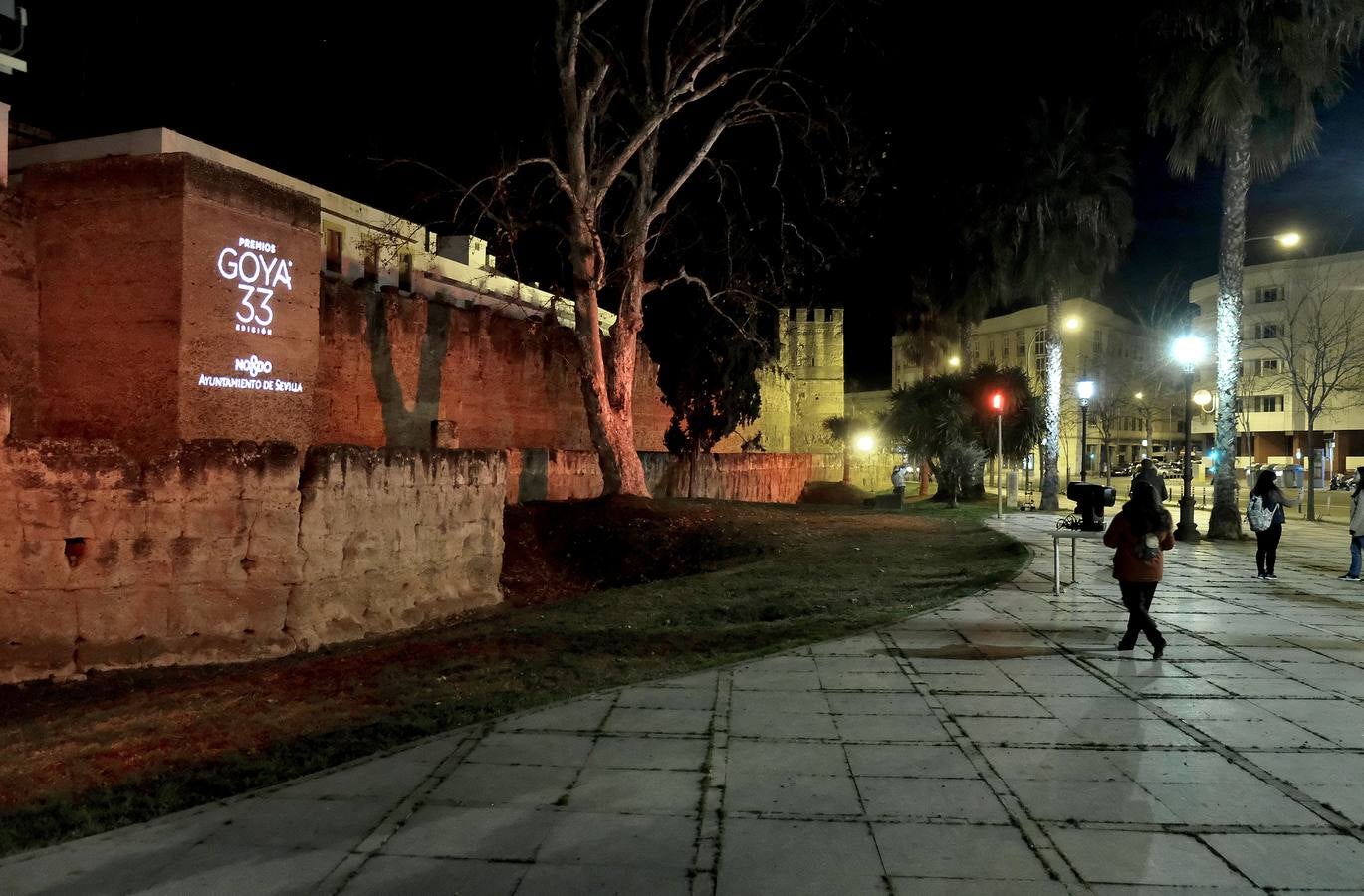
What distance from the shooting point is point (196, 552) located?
909 centimetres

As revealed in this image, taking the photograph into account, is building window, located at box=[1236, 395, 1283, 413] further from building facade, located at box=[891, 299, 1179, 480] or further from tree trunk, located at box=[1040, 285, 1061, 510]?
tree trunk, located at box=[1040, 285, 1061, 510]

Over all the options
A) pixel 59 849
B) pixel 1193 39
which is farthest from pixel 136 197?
pixel 1193 39

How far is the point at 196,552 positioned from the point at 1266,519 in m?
12.9

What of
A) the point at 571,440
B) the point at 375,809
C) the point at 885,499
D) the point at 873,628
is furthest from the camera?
the point at 885,499

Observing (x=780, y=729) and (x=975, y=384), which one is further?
(x=975, y=384)

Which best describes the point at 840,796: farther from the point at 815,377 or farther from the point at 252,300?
the point at 815,377

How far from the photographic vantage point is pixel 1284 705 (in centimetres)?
605

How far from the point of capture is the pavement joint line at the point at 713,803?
3.69 meters

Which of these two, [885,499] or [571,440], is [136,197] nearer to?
[571,440]

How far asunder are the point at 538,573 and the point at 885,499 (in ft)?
45.5

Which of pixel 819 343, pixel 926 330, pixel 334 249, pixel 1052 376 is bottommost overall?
pixel 1052 376

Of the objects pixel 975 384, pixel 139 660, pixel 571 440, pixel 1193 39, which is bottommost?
pixel 139 660

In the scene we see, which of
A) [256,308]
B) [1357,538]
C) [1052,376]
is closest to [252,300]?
[256,308]

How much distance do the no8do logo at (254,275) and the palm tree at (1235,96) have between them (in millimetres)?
16928
